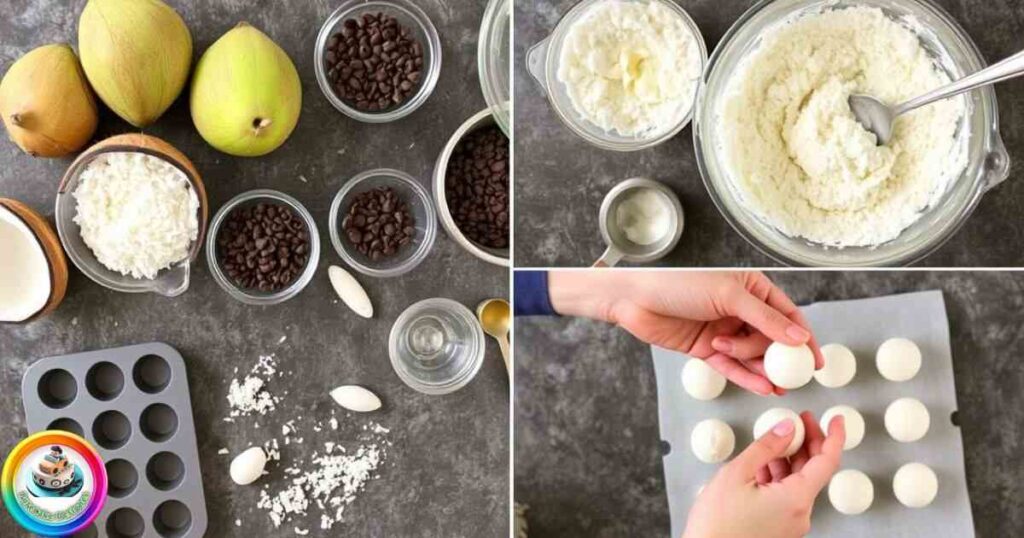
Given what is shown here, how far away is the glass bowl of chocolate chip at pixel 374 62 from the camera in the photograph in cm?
124

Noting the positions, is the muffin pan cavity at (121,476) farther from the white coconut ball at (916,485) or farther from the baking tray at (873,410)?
the white coconut ball at (916,485)

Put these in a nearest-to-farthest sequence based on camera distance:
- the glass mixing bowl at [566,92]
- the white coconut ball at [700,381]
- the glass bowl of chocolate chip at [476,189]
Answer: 1. the white coconut ball at [700,381]
2. the glass mixing bowl at [566,92]
3. the glass bowl of chocolate chip at [476,189]

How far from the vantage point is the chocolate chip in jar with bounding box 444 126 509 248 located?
1.22m

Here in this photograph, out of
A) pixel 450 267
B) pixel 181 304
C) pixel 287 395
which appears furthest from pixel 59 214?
pixel 450 267

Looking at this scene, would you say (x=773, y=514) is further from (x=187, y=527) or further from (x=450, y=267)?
(x=187, y=527)

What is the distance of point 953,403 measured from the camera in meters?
0.88

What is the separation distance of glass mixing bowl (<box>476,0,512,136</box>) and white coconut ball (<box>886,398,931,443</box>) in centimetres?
53

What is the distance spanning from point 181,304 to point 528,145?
2.04ft

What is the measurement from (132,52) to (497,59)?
0.44 metres

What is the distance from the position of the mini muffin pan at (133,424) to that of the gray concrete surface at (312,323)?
0.02 m

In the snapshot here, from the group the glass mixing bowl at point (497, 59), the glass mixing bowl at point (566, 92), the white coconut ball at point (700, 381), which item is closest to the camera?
the white coconut ball at point (700, 381)

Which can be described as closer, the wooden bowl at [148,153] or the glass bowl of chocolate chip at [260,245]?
the wooden bowl at [148,153]

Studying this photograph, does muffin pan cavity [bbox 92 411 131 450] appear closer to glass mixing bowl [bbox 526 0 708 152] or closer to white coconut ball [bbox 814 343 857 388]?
glass mixing bowl [bbox 526 0 708 152]

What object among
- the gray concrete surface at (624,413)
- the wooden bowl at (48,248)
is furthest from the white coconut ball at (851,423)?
the wooden bowl at (48,248)
